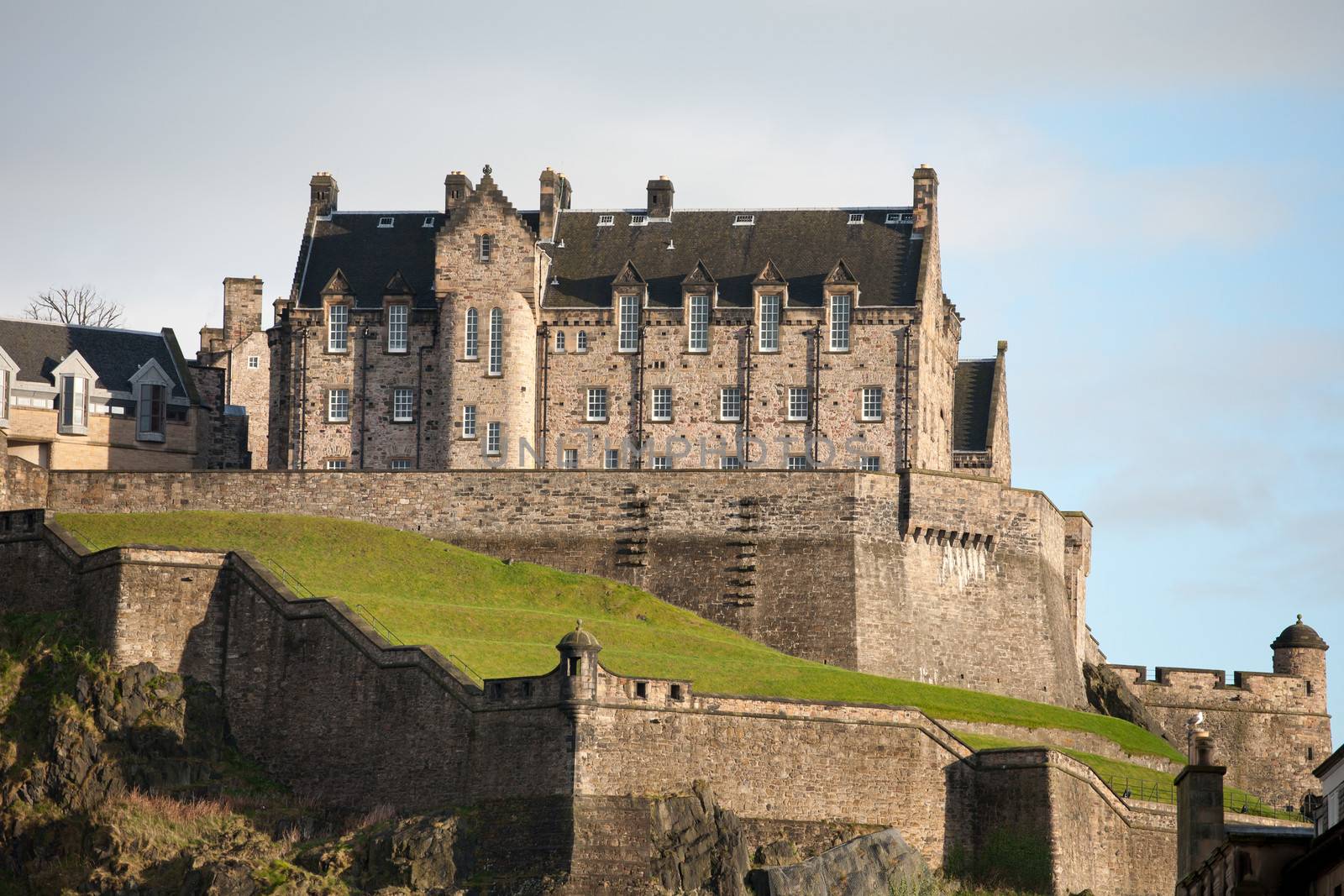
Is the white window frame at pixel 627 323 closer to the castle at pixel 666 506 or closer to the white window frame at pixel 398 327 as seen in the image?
the castle at pixel 666 506

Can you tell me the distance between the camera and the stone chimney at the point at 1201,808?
43188 millimetres

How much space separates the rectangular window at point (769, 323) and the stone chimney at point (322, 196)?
1859 centimetres

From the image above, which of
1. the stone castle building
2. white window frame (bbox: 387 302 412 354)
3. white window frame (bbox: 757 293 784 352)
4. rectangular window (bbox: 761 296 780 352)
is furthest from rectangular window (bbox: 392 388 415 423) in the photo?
rectangular window (bbox: 761 296 780 352)

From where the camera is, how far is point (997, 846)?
69.6 meters

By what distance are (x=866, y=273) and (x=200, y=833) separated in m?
38.0

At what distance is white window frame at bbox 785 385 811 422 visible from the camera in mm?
92375

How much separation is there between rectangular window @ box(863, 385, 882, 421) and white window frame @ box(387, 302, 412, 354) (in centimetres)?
1720

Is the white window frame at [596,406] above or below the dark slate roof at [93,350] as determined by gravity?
below

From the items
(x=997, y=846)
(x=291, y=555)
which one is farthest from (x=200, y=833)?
(x=997, y=846)

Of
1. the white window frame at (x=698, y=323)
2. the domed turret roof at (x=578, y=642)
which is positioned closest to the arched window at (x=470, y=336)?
the white window frame at (x=698, y=323)

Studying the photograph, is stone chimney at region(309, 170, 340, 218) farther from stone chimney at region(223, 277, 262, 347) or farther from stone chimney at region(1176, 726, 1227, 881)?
stone chimney at region(1176, 726, 1227, 881)

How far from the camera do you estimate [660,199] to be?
98.6 meters

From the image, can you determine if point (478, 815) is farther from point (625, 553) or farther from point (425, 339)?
point (425, 339)

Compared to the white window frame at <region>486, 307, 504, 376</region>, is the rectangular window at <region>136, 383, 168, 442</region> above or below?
below
